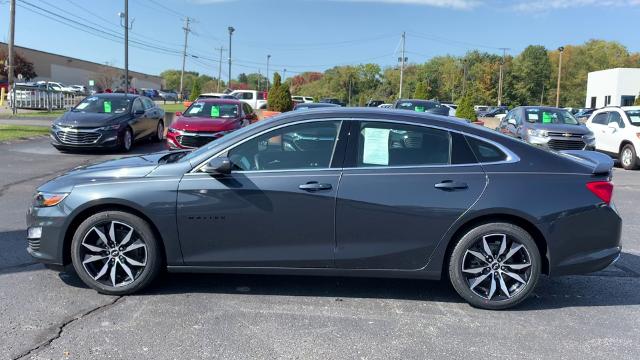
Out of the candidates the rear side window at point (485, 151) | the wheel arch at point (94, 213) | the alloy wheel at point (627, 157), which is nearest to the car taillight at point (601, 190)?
the rear side window at point (485, 151)

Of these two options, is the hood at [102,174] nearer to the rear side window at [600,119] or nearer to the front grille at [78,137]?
the front grille at [78,137]

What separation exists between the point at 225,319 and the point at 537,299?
8.88ft

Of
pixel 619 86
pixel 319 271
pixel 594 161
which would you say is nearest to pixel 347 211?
pixel 319 271

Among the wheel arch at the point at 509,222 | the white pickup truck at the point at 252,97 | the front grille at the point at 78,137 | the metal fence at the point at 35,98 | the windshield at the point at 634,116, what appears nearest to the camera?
the wheel arch at the point at 509,222

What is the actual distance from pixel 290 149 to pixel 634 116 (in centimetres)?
1420

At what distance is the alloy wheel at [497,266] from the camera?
4.45 m

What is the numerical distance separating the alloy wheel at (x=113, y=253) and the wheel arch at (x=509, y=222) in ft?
8.33

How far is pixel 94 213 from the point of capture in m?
4.55

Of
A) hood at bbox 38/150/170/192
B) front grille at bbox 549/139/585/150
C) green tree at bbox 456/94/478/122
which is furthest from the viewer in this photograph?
green tree at bbox 456/94/478/122

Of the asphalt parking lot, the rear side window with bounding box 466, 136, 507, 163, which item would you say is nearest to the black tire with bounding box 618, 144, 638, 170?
the asphalt parking lot

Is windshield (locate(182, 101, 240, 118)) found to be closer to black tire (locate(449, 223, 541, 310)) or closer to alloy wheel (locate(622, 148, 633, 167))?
black tire (locate(449, 223, 541, 310))

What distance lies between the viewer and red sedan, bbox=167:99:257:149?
41.9 ft

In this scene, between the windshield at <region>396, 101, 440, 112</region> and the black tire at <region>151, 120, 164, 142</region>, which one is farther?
the black tire at <region>151, 120, 164, 142</region>

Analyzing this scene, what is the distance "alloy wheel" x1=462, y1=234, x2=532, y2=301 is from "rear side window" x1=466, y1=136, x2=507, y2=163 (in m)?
0.63
